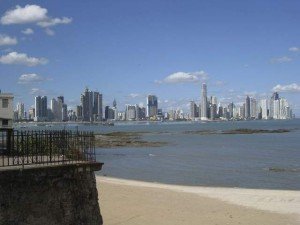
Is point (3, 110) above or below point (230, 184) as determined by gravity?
above

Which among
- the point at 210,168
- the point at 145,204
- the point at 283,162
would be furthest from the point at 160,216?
the point at 283,162

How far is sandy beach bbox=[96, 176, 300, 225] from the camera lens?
20.9 m

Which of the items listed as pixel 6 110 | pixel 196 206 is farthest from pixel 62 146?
pixel 196 206

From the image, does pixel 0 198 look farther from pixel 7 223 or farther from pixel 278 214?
pixel 278 214

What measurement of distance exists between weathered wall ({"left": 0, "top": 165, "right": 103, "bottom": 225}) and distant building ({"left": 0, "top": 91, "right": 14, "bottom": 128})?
3.90 metres

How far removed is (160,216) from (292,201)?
8416 millimetres

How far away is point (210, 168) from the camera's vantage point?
47.1 meters

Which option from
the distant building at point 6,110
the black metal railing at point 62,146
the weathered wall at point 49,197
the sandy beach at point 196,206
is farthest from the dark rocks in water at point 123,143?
the weathered wall at point 49,197

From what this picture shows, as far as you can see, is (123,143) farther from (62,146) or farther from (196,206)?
(62,146)

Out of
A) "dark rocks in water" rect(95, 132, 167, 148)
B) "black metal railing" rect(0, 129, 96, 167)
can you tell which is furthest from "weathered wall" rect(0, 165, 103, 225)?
"dark rocks in water" rect(95, 132, 167, 148)

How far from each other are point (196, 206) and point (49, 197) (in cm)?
1226

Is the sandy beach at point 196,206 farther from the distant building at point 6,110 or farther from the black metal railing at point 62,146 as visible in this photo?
the distant building at point 6,110

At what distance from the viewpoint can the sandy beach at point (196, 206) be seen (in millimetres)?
20930

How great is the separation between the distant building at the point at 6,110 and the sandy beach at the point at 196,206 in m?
5.91
